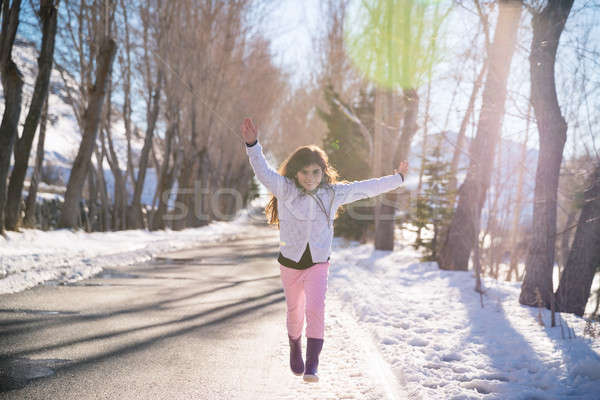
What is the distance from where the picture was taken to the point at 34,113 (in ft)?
41.0

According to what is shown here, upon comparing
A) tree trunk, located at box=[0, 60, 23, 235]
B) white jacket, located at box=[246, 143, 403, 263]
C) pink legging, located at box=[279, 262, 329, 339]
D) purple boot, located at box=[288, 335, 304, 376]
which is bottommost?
purple boot, located at box=[288, 335, 304, 376]

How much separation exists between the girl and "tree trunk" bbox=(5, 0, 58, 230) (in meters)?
10.8

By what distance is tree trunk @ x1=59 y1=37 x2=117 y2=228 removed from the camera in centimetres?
1462

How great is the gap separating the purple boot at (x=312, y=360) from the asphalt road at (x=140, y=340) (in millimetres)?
358

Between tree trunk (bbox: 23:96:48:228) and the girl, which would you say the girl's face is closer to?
the girl

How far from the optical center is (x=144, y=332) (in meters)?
5.20

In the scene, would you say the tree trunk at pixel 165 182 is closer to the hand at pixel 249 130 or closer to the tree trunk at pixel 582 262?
the tree trunk at pixel 582 262

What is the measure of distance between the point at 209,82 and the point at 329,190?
75.8 ft

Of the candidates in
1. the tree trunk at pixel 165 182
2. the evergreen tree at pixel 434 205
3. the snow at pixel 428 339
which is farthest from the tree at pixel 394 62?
the tree trunk at pixel 165 182

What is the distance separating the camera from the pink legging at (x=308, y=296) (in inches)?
153

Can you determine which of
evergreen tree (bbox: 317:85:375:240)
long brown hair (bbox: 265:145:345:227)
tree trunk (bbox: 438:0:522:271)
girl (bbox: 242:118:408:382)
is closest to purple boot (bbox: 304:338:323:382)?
girl (bbox: 242:118:408:382)

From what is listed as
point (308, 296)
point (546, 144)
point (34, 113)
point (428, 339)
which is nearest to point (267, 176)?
point (308, 296)

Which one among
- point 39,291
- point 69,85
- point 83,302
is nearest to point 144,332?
point 83,302

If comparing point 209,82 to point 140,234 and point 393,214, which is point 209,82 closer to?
point 140,234
